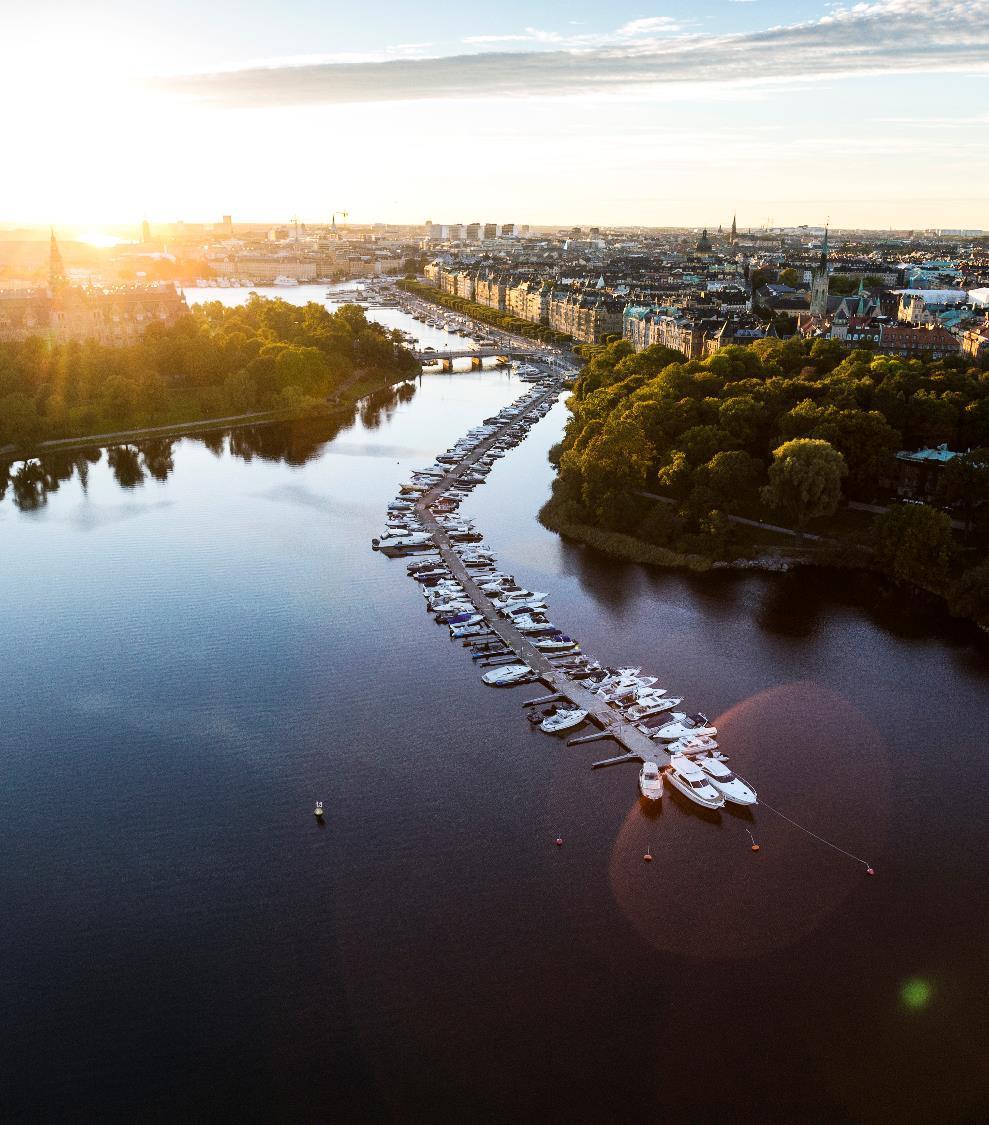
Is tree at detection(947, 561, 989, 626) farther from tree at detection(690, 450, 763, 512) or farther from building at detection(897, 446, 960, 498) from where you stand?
tree at detection(690, 450, 763, 512)

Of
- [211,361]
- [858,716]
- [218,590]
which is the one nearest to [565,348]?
[211,361]

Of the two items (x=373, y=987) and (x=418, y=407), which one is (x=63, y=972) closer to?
(x=373, y=987)

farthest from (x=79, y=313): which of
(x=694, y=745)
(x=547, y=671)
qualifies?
(x=694, y=745)

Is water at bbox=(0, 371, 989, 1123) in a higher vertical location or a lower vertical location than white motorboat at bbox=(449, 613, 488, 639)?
lower

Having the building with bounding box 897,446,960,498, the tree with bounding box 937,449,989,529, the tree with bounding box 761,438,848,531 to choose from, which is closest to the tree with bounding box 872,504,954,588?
the tree with bounding box 937,449,989,529

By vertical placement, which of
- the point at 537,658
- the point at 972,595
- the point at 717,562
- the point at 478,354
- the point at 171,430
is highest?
the point at 478,354

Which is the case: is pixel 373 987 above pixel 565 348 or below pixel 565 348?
below

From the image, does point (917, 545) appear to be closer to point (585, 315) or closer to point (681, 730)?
point (681, 730)
